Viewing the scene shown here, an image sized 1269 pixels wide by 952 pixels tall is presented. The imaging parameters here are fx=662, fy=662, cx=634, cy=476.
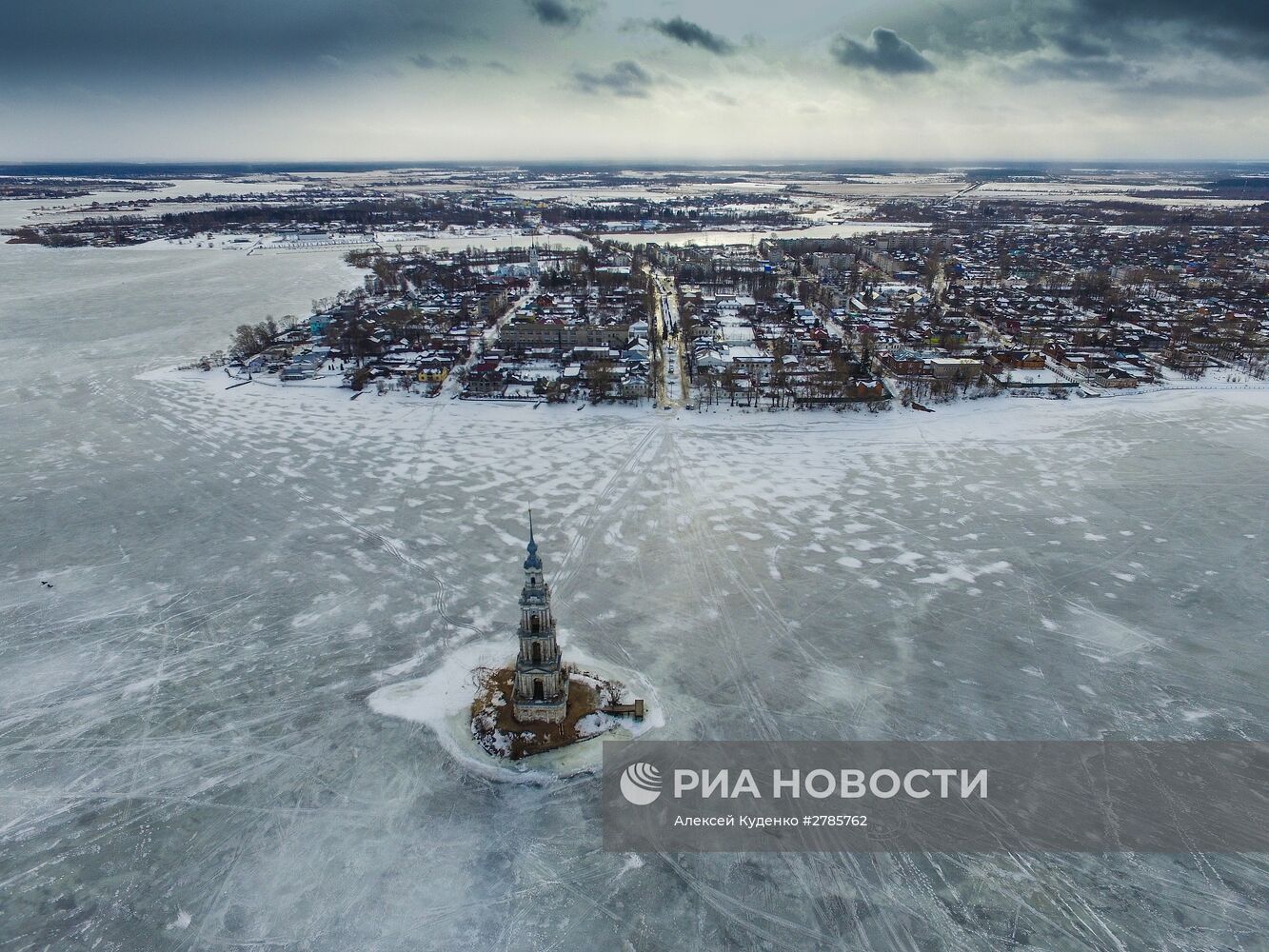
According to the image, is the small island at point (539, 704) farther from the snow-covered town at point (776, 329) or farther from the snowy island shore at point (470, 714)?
the snow-covered town at point (776, 329)

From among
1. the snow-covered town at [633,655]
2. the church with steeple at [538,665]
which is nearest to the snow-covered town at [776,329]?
the snow-covered town at [633,655]

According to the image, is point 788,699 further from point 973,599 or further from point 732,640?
point 973,599

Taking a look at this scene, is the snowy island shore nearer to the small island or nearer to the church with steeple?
the small island

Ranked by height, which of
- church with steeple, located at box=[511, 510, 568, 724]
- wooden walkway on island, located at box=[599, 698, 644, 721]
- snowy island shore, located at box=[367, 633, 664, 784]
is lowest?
snowy island shore, located at box=[367, 633, 664, 784]

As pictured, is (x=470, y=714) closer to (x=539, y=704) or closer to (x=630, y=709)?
(x=539, y=704)

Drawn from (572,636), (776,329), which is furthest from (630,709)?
(776,329)

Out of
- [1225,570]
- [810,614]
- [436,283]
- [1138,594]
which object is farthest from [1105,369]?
[436,283]

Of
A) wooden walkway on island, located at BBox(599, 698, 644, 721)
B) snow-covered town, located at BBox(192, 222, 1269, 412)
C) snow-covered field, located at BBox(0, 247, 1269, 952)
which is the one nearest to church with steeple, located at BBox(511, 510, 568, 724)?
wooden walkway on island, located at BBox(599, 698, 644, 721)
